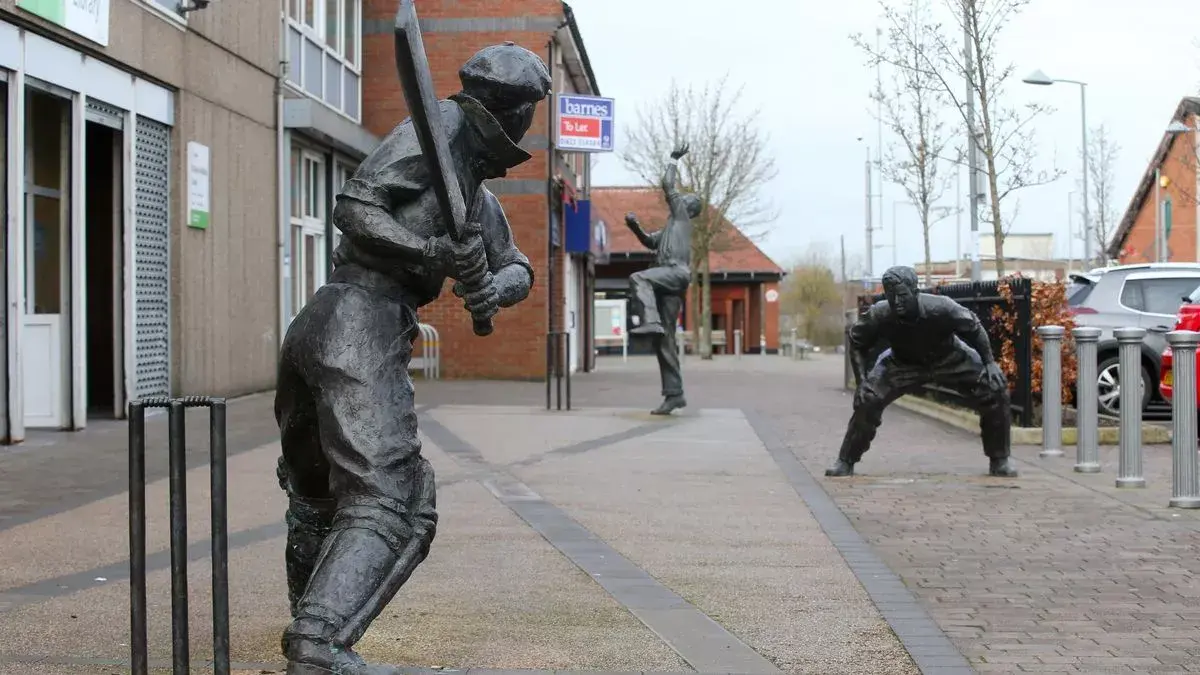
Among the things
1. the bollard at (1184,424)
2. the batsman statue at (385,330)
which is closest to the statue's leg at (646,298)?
the bollard at (1184,424)

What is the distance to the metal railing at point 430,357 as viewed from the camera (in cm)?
2481

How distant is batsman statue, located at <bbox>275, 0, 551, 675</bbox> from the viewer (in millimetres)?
3633

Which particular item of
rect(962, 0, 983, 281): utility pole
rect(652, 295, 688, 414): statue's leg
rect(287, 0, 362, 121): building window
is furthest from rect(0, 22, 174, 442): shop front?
rect(962, 0, 983, 281): utility pole

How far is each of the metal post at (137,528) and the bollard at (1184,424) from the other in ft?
22.6

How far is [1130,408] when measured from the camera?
9.71m

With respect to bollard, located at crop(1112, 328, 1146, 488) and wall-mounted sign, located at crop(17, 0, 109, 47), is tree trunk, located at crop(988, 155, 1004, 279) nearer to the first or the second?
bollard, located at crop(1112, 328, 1146, 488)

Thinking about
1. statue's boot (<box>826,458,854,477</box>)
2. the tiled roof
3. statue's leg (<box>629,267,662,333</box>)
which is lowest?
statue's boot (<box>826,458,854,477</box>)

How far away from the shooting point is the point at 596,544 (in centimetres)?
721

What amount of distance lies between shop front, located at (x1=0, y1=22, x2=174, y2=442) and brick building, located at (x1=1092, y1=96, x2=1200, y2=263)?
29171 mm

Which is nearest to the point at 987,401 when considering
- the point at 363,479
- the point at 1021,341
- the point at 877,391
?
the point at 877,391

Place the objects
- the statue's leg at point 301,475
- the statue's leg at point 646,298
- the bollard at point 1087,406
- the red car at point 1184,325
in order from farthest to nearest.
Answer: the statue's leg at point 646,298
the red car at point 1184,325
the bollard at point 1087,406
the statue's leg at point 301,475

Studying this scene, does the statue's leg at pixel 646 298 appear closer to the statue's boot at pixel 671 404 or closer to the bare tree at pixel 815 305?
the statue's boot at pixel 671 404

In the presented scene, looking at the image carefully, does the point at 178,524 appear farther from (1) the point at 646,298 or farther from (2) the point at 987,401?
(1) the point at 646,298

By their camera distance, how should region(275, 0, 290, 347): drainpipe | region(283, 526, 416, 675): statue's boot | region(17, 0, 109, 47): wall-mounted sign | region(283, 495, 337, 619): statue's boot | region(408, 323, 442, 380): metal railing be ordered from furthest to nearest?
region(408, 323, 442, 380): metal railing, region(275, 0, 290, 347): drainpipe, region(17, 0, 109, 47): wall-mounted sign, region(283, 495, 337, 619): statue's boot, region(283, 526, 416, 675): statue's boot
